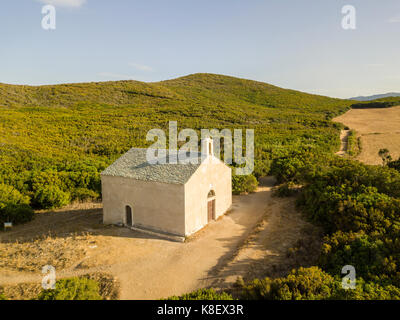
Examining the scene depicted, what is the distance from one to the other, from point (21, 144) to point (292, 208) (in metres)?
28.0

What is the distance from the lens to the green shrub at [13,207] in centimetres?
1723

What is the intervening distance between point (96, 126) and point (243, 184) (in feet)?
89.5

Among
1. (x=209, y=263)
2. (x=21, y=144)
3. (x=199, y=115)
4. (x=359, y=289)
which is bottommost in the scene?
(x=209, y=263)

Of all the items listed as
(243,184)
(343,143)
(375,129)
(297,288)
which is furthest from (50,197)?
(375,129)

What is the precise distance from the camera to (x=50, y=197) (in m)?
19.2

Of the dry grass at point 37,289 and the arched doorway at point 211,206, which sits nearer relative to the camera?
the dry grass at point 37,289

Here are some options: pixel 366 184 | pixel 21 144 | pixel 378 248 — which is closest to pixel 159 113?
pixel 21 144

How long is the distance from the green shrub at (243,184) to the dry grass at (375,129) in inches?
679

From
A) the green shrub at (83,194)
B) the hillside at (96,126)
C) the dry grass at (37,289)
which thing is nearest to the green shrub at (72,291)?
the dry grass at (37,289)

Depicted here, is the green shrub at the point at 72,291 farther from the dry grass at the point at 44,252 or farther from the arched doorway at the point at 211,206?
the arched doorway at the point at 211,206

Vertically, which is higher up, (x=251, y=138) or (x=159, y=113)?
(x=159, y=113)

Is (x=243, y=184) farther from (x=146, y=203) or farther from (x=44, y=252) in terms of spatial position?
(x=44, y=252)

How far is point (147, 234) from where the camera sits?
1508cm
